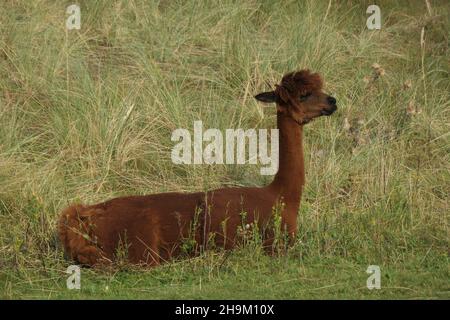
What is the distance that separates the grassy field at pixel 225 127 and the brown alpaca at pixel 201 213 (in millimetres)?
154

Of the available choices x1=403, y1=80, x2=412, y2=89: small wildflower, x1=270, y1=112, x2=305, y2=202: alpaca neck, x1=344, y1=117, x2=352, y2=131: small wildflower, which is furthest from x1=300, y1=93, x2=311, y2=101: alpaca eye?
x1=403, y1=80, x2=412, y2=89: small wildflower

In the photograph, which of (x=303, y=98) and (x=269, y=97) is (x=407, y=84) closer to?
(x=303, y=98)

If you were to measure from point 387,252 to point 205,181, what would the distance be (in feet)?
6.56

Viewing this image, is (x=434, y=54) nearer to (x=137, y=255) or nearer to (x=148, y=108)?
(x=148, y=108)

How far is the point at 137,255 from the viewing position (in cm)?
733

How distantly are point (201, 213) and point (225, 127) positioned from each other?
109 inches

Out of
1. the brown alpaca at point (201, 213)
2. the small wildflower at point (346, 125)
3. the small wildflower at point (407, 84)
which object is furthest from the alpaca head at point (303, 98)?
the small wildflower at point (407, 84)

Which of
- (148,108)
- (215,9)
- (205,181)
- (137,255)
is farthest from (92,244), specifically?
(215,9)

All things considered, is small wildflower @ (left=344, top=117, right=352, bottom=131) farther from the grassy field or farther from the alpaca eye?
the alpaca eye

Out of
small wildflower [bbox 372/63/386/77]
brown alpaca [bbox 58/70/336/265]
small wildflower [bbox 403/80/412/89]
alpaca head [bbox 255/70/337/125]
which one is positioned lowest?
brown alpaca [bbox 58/70/336/265]

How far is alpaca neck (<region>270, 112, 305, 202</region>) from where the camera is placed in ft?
25.6

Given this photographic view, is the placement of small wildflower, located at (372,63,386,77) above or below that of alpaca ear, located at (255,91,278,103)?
above

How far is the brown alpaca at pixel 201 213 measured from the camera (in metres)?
7.32

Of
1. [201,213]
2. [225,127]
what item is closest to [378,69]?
[225,127]
